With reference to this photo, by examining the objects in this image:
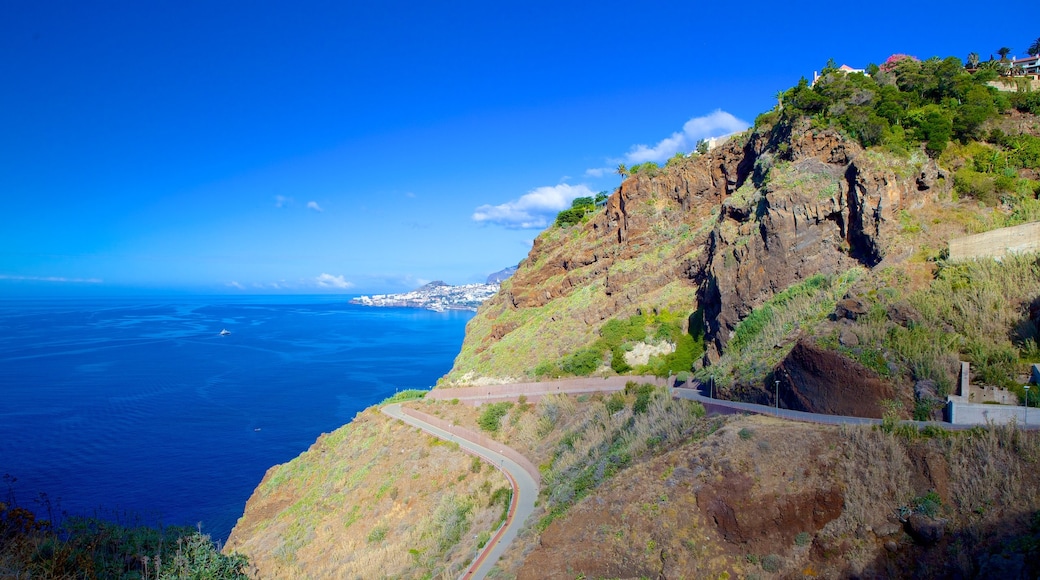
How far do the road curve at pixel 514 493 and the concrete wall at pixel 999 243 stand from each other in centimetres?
1500

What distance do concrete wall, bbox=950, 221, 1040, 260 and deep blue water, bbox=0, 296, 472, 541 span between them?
29220mm

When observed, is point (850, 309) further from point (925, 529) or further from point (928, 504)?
point (925, 529)

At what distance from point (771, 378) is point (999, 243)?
25.6 ft

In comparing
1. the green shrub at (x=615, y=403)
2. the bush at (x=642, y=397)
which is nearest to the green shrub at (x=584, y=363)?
the bush at (x=642, y=397)

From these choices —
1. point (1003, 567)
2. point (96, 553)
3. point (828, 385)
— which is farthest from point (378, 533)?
point (1003, 567)

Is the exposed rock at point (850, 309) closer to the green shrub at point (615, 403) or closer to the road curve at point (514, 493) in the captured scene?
the green shrub at point (615, 403)

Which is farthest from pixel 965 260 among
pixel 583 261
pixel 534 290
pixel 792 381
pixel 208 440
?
pixel 208 440

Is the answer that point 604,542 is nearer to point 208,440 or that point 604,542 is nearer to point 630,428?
point 630,428

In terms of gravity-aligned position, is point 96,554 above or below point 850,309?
below

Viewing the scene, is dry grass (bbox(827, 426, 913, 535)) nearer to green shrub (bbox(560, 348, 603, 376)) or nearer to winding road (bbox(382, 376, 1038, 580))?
winding road (bbox(382, 376, 1038, 580))

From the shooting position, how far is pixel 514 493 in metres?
18.4

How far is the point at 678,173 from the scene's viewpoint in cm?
3769

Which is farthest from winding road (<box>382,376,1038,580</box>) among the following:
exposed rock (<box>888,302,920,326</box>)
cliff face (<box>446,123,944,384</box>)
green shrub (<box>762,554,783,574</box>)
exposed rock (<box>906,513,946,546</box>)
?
green shrub (<box>762,554,783,574</box>)

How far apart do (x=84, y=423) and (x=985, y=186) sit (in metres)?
63.3
